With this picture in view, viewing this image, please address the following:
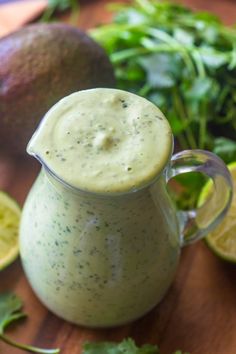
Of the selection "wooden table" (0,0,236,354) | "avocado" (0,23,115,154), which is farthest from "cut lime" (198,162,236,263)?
"avocado" (0,23,115,154)

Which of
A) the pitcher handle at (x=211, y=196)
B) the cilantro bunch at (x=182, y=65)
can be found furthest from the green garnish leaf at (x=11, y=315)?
the cilantro bunch at (x=182, y=65)

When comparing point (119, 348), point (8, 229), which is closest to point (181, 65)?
point (8, 229)

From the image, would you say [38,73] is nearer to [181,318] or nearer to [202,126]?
[202,126]

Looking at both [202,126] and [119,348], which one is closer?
[119,348]

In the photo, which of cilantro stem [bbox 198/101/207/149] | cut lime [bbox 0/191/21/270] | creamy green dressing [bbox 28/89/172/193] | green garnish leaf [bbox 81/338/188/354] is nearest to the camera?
creamy green dressing [bbox 28/89/172/193]

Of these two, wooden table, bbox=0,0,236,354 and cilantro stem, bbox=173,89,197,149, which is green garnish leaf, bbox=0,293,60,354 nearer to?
wooden table, bbox=0,0,236,354

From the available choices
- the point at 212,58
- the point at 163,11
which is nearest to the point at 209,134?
the point at 212,58
